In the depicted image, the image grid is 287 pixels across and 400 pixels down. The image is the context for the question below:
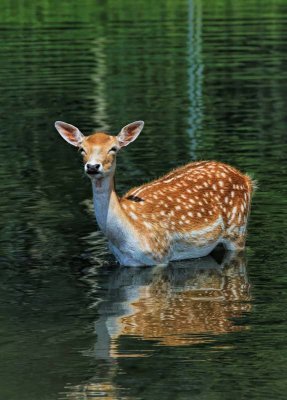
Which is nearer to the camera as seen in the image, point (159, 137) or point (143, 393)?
point (143, 393)

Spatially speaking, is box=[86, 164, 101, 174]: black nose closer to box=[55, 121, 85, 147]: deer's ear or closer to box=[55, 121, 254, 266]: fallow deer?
box=[55, 121, 254, 266]: fallow deer

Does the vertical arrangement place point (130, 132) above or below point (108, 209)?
above

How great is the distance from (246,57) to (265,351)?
985 inches

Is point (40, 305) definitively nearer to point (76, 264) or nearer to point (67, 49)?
point (76, 264)

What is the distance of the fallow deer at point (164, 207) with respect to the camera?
565 inches

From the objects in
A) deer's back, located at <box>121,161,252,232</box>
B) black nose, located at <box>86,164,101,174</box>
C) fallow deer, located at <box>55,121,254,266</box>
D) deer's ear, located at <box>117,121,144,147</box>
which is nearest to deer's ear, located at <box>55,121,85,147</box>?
fallow deer, located at <box>55,121,254,266</box>

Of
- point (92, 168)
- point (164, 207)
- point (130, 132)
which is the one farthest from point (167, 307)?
point (130, 132)

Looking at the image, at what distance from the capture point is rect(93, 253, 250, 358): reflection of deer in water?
12.4 metres

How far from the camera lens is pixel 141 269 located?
1481cm

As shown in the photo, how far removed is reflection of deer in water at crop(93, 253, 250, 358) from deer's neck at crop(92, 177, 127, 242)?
1.51 ft

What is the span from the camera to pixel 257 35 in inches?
1647

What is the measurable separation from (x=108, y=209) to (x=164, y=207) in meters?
0.85

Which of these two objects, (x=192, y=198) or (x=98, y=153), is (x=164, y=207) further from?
(x=98, y=153)

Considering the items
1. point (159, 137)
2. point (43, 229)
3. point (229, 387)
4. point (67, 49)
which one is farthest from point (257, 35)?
point (229, 387)
